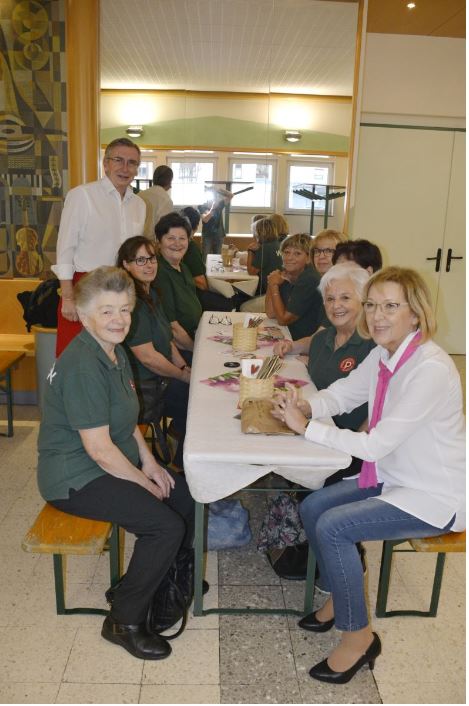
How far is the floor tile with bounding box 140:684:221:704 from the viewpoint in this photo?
6.22 feet

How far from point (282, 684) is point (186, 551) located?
1.93ft

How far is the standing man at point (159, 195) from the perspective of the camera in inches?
193

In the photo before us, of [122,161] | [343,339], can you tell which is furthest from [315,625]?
[122,161]

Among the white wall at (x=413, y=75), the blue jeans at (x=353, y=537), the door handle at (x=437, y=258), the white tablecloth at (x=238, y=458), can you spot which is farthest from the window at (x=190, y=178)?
the blue jeans at (x=353, y=537)

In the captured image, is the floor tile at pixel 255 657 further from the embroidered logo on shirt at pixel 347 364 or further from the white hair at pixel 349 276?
the white hair at pixel 349 276

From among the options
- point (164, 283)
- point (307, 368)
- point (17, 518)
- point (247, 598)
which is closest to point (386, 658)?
point (247, 598)

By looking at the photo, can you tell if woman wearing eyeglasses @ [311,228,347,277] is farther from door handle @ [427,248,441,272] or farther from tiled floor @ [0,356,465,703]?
door handle @ [427,248,441,272]

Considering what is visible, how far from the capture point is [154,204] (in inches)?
195

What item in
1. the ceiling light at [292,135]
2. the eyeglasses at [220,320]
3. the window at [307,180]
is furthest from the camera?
the window at [307,180]

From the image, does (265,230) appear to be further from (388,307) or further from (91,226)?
(388,307)

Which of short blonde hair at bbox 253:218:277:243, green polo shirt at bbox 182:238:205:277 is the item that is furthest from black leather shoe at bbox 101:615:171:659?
short blonde hair at bbox 253:218:277:243

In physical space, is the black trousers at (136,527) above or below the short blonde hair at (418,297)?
below

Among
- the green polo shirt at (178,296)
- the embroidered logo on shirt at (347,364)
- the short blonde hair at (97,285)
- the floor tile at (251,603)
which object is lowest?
the floor tile at (251,603)

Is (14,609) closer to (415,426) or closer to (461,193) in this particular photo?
(415,426)
